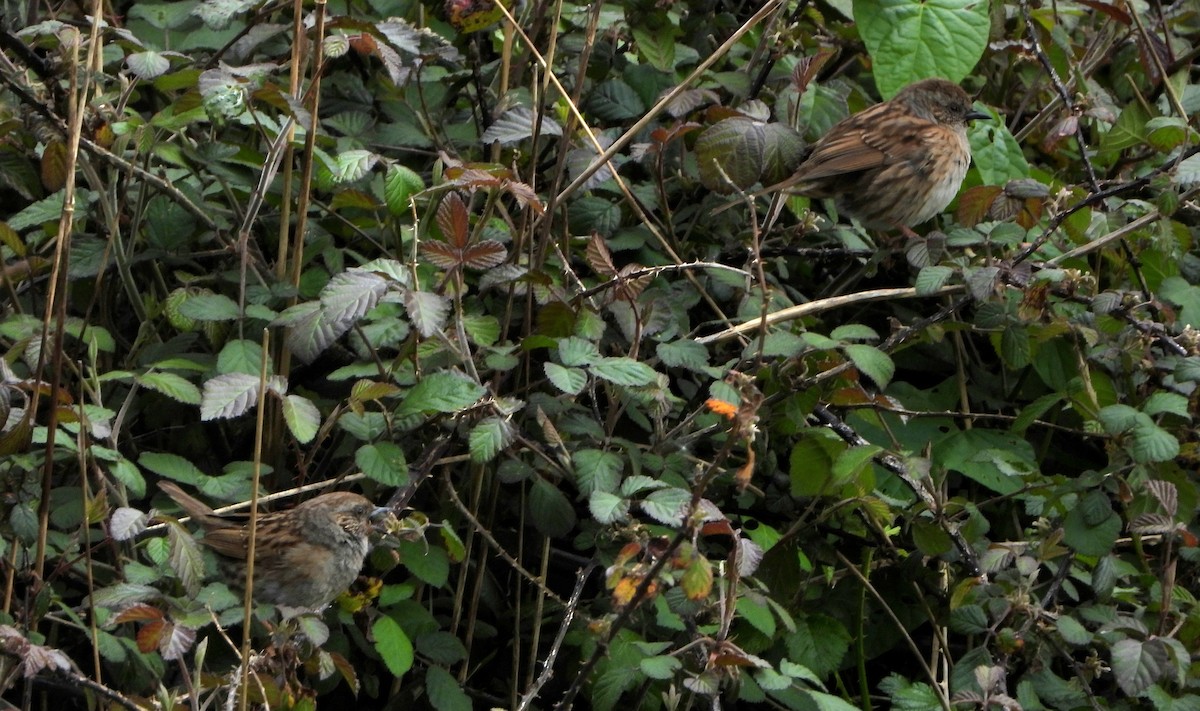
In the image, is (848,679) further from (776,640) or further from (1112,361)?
(1112,361)

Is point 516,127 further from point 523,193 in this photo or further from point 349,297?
point 349,297

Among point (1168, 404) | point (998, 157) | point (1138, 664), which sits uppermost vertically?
point (998, 157)

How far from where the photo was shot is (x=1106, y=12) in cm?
409

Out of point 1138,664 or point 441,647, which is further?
point 441,647

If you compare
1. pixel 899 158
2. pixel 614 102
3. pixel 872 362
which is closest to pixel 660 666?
pixel 872 362

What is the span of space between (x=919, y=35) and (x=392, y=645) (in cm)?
219

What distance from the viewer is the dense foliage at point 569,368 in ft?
9.45

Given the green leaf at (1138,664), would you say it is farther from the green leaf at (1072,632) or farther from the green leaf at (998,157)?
the green leaf at (998,157)

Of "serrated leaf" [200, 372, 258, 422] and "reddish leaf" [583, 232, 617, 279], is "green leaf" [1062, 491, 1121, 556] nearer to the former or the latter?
"reddish leaf" [583, 232, 617, 279]

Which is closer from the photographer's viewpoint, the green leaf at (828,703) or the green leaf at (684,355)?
the green leaf at (828,703)

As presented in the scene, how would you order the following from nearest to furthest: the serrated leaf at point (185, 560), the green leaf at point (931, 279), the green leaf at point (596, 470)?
the serrated leaf at point (185, 560) < the green leaf at point (596, 470) < the green leaf at point (931, 279)

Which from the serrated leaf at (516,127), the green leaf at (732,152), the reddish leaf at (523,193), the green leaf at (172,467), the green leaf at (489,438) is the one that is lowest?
the green leaf at (172,467)

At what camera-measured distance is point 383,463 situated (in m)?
2.91

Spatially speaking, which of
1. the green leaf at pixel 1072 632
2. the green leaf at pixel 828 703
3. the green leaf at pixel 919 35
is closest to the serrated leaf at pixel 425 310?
the green leaf at pixel 828 703
